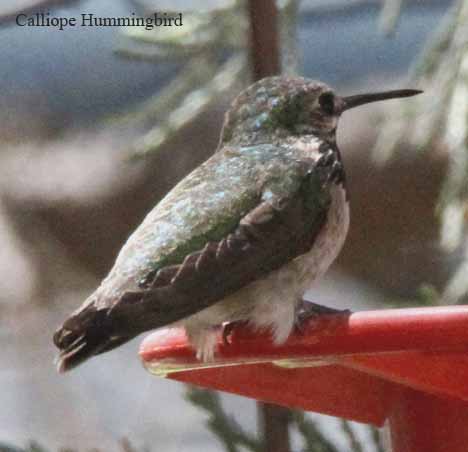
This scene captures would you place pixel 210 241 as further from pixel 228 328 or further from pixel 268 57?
pixel 268 57

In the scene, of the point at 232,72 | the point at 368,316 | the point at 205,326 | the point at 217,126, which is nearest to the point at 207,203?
the point at 205,326

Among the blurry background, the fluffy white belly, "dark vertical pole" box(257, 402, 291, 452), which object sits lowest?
the blurry background

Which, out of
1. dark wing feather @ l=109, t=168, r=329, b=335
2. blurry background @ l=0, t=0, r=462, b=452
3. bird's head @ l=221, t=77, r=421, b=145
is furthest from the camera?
blurry background @ l=0, t=0, r=462, b=452

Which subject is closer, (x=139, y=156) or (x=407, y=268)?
(x=139, y=156)

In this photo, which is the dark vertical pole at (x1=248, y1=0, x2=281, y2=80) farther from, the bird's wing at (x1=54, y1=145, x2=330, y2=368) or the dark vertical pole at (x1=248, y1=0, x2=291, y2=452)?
the bird's wing at (x1=54, y1=145, x2=330, y2=368)

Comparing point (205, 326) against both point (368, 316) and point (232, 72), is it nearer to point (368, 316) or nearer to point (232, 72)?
point (368, 316)

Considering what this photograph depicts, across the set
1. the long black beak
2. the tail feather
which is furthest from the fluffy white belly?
the long black beak
